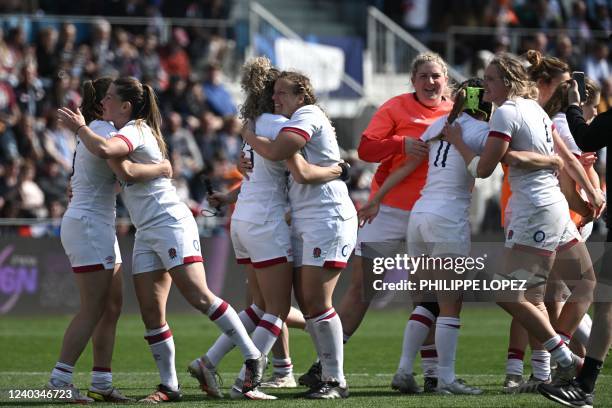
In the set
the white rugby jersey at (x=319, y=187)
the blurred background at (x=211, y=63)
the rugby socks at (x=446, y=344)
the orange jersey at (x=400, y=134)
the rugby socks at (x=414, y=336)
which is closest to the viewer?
the white rugby jersey at (x=319, y=187)

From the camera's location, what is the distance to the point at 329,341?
786 centimetres

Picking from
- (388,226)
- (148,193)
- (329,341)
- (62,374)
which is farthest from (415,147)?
(62,374)

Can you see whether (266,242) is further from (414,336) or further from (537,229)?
(537,229)

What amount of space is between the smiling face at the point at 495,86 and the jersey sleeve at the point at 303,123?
116 cm

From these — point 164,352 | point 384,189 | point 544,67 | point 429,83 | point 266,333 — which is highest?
point 544,67

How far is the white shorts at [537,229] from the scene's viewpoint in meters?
7.79

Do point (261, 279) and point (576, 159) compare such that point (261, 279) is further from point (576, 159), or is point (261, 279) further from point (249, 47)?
point (249, 47)

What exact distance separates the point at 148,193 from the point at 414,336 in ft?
6.85

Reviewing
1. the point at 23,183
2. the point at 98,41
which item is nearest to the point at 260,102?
the point at 23,183

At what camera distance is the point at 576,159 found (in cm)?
853

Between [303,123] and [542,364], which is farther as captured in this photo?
[542,364]

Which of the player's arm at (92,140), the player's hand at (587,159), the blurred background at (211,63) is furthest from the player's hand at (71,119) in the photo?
the blurred background at (211,63)

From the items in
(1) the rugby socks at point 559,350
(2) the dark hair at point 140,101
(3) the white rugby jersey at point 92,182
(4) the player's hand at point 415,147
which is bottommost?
(1) the rugby socks at point 559,350

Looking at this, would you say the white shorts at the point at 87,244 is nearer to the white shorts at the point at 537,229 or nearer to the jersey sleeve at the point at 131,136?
the jersey sleeve at the point at 131,136
